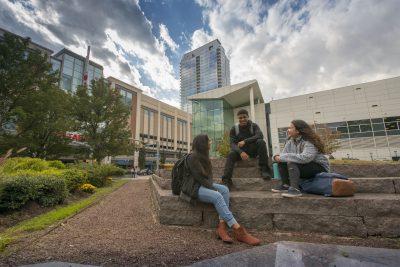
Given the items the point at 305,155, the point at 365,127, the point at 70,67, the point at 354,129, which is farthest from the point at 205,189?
the point at 70,67

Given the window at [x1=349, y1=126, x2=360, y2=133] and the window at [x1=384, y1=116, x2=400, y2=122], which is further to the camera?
the window at [x1=349, y1=126, x2=360, y2=133]

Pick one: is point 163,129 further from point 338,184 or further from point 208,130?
point 338,184

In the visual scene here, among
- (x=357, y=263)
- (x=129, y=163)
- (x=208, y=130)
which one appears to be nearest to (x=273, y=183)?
(x=357, y=263)

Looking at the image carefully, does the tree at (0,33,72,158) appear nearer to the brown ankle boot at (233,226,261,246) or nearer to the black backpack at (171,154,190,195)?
the black backpack at (171,154,190,195)

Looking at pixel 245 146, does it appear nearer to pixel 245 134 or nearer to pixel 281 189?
pixel 245 134

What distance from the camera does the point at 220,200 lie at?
2.75 metres

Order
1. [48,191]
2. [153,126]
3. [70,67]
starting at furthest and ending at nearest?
1. [153,126]
2. [70,67]
3. [48,191]

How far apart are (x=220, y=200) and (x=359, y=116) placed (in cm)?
3706

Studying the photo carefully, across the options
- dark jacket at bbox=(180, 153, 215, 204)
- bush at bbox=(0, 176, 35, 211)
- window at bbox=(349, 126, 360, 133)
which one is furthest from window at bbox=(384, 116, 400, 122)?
bush at bbox=(0, 176, 35, 211)

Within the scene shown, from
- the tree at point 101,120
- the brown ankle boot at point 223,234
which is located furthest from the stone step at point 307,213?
the tree at point 101,120

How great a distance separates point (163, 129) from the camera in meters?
61.6

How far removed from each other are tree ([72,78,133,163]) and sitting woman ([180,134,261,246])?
16.9m

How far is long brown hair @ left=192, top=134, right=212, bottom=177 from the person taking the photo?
3.09 metres

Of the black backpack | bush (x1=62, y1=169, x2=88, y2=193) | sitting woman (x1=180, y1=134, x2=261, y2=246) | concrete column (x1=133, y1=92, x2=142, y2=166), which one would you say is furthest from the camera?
concrete column (x1=133, y1=92, x2=142, y2=166)
